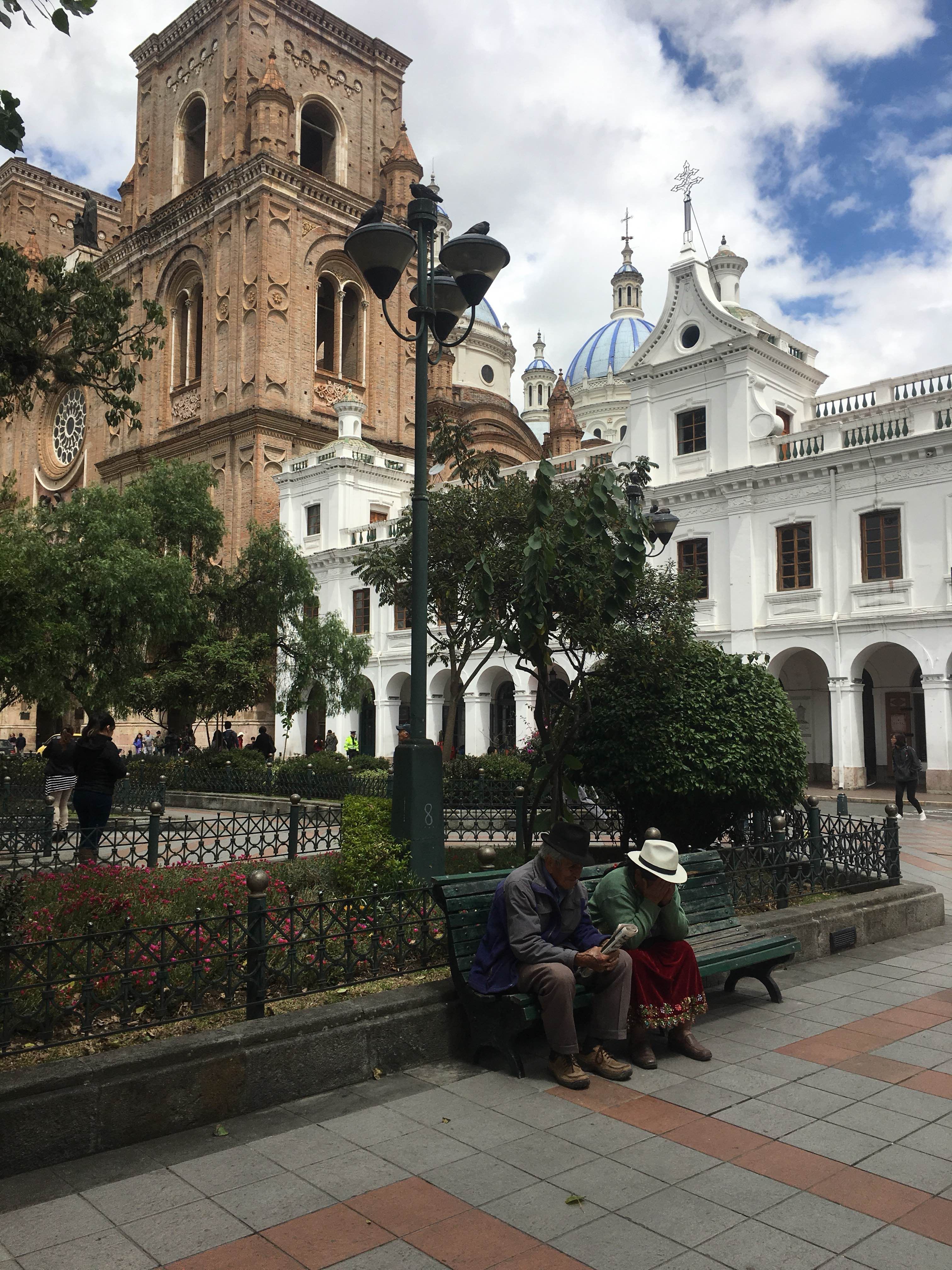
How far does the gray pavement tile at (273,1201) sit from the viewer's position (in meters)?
3.54

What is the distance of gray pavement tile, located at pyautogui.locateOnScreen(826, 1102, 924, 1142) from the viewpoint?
4250 mm

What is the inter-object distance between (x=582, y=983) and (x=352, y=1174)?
171cm

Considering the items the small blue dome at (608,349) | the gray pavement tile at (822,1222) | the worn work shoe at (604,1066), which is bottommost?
the gray pavement tile at (822,1222)

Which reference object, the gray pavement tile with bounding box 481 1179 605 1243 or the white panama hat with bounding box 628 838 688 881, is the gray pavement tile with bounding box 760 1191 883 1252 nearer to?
the gray pavement tile with bounding box 481 1179 605 1243

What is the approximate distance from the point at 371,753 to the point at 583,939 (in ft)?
101

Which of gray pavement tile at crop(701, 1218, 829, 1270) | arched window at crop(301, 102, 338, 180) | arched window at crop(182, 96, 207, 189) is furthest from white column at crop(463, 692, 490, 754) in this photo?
gray pavement tile at crop(701, 1218, 829, 1270)

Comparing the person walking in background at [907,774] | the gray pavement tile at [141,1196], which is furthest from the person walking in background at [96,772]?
the person walking in background at [907,774]

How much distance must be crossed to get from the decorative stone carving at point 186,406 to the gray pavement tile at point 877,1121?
3938 cm

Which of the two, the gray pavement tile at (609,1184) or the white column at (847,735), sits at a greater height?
the white column at (847,735)

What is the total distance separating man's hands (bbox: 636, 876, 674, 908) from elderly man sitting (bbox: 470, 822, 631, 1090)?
0.33 metres

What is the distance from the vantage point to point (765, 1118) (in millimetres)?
4418

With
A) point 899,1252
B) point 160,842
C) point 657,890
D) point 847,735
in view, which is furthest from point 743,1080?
point 847,735

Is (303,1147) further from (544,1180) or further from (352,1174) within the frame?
(544,1180)

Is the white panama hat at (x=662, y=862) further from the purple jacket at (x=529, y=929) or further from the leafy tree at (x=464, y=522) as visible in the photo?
the leafy tree at (x=464, y=522)
